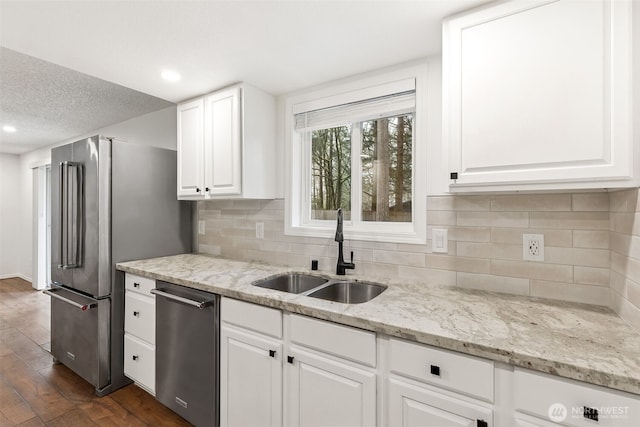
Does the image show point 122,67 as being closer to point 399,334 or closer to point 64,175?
point 64,175

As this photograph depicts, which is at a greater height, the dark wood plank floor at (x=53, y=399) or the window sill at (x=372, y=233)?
the window sill at (x=372, y=233)

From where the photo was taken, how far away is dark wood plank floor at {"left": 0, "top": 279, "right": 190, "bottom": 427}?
78.0 inches

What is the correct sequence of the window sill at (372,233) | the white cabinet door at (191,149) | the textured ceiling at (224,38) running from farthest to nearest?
the white cabinet door at (191,149), the window sill at (372,233), the textured ceiling at (224,38)

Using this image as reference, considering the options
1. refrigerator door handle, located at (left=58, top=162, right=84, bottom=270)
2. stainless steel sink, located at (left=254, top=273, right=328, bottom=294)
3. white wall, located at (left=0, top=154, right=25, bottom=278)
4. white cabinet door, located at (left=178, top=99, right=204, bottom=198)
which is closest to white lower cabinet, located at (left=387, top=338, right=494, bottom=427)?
stainless steel sink, located at (left=254, top=273, right=328, bottom=294)

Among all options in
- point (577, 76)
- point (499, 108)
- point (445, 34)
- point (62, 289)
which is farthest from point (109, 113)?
point (577, 76)

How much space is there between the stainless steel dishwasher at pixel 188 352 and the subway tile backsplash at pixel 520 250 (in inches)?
32.7

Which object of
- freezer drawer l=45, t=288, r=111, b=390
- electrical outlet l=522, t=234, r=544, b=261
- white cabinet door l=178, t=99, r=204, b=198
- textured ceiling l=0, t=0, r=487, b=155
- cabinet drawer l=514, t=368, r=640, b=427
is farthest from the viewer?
white cabinet door l=178, t=99, r=204, b=198

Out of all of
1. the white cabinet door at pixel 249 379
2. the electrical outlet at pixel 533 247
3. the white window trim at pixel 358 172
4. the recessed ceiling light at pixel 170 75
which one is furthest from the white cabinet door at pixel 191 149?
the electrical outlet at pixel 533 247

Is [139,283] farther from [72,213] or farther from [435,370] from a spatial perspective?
[435,370]

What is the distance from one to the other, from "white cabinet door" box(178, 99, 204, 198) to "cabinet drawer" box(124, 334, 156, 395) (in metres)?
1.12

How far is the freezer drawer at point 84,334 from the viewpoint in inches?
86.8

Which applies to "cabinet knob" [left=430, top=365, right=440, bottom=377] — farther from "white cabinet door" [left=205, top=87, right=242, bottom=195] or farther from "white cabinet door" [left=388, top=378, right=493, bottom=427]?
"white cabinet door" [left=205, top=87, right=242, bottom=195]

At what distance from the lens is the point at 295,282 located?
209cm

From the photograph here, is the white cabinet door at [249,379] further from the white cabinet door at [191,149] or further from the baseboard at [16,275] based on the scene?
the baseboard at [16,275]
